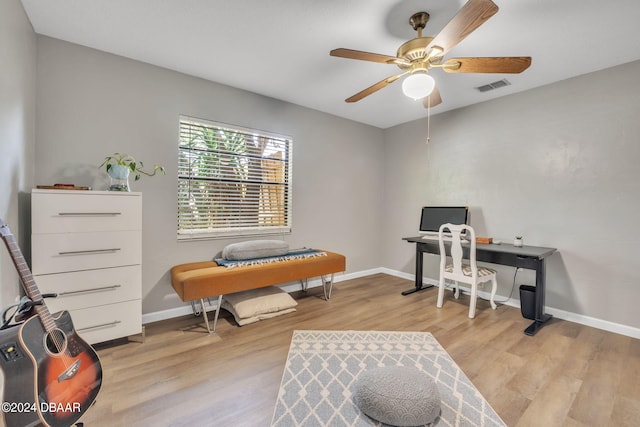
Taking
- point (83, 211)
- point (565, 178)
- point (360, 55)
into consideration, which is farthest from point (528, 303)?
point (83, 211)

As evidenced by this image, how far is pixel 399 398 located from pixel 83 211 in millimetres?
2532

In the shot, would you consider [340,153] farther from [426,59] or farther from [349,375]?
[349,375]

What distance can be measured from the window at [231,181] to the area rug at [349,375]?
1536 mm

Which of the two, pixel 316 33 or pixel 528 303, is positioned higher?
pixel 316 33

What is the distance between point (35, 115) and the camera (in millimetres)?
2225

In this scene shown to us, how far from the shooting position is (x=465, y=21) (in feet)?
5.00

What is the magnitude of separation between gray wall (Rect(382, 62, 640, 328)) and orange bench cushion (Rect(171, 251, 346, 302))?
7.47ft

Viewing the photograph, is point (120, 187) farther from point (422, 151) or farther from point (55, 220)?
point (422, 151)

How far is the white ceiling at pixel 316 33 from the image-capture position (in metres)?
1.90

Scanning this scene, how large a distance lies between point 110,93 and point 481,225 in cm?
447

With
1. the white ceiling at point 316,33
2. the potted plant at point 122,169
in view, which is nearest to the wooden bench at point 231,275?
the potted plant at point 122,169

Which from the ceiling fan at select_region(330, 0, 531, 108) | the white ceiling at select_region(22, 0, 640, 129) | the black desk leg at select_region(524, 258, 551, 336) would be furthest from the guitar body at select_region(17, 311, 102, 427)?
the black desk leg at select_region(524, 258, 551, 336)

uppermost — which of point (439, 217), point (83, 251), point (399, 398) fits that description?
point (439, 217)

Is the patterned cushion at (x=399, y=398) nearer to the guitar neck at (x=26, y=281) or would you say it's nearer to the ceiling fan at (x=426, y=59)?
the guitar neck at (x=26, y=281)
